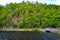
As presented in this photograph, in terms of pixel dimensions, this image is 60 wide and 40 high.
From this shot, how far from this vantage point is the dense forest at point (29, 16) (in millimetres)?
75106

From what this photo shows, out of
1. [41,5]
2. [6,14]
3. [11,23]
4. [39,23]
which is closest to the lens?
[39,23]

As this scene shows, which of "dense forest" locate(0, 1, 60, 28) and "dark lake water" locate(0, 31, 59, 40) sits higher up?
"dark lake water" locate(0, 31, 59, 40)

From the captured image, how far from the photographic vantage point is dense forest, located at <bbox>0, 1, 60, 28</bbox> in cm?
7511

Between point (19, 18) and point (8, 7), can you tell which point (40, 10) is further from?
point (8, 7)

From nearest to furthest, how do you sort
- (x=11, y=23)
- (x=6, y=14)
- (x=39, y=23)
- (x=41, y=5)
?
(x=39, y=23) → (x=11, y=23) → (x=6, y=14) → (x=41, y=5)

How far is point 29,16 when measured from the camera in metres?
83.0

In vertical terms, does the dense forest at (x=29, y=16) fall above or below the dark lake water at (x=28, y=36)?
below

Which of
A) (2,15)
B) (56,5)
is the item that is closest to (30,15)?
(2,15)

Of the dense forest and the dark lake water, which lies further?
the dense forest

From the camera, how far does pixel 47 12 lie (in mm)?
80938

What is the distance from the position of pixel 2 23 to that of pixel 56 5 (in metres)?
25.3

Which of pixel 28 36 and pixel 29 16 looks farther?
pixel 29 16

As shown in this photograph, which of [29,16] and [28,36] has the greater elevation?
[28,36]

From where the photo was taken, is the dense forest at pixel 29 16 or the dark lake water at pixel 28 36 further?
the dense forest at pixel 29 16
